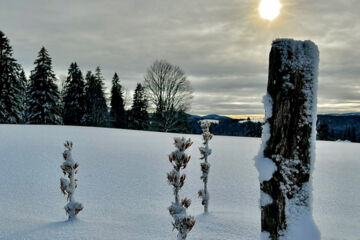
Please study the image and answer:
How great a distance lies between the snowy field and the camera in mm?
3600

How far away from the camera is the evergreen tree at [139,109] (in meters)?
38.2

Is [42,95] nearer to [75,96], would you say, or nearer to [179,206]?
[75,96]

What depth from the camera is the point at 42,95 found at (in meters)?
25.9

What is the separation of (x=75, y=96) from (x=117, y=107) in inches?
378

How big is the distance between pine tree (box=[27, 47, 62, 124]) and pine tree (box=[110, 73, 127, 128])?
14.9 m

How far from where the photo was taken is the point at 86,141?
39.1 ft

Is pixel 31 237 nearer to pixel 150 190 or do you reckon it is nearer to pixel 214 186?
pixel 150 190

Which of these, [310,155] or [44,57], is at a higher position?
[44,57]

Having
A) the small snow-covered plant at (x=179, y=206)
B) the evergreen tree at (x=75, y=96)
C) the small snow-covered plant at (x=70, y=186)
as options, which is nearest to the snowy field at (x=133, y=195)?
the small snow-covered plant at (x=70, y=186)

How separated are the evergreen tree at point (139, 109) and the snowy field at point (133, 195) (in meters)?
27.0

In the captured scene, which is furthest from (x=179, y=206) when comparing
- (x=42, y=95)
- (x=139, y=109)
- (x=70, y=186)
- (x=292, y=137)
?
(x=139, y=109)

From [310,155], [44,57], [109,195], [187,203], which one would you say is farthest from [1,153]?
[44,57]

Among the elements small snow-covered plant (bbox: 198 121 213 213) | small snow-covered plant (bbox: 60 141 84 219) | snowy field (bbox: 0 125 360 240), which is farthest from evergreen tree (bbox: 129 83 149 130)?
small snow-covered plant (bbox: 60 141 84 219)

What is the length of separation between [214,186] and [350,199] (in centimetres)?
346
